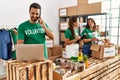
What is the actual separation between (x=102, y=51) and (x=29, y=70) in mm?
1555

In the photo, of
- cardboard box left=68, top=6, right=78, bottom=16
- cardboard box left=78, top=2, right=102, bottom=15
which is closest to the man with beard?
cardboard box left=78, top=2, right=102, bottom=15

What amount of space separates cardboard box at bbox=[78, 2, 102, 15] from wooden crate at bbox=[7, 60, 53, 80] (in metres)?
2.72

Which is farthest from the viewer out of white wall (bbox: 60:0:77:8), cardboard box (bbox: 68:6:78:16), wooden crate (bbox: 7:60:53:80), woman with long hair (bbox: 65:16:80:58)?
white wall (bbox: 60:0:77:8)

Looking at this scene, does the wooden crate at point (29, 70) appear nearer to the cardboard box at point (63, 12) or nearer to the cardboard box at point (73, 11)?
the cardboard box at point (73, 11)

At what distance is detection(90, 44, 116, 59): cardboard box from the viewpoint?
95.3 inches

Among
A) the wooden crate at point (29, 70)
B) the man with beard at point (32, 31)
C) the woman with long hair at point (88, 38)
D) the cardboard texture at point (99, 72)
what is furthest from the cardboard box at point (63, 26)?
the wooden crate at point (29, 70)

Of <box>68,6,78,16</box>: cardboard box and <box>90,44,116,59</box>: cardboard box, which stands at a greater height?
<box>68,6,78,16</box>: cardboard box

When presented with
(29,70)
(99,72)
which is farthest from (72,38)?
(29,70)

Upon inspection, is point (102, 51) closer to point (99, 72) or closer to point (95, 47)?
point (95, 47)

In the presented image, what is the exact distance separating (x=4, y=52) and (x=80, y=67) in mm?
1961

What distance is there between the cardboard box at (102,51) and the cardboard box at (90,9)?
1.42m

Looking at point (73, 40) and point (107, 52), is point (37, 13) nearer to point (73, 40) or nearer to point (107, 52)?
point (73, 40)

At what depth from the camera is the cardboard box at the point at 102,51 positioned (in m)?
2.42

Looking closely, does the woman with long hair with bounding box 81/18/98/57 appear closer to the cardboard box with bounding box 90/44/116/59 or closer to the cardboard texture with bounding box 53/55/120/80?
the cardboard box with bounding box 90/44/116/59
